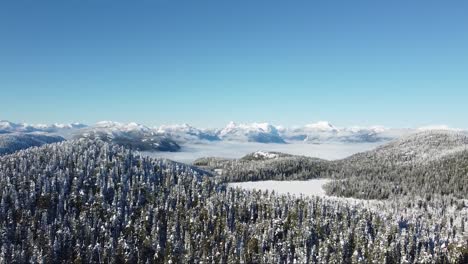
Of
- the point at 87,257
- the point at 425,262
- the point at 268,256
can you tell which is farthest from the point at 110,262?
the point at 425,262

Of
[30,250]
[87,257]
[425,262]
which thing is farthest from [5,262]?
[425,262]

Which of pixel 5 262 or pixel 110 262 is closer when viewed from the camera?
pixel 5 262

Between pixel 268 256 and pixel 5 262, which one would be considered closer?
pixel 5 262

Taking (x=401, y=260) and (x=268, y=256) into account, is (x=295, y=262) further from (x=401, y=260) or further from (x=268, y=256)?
(x=401, y=260)

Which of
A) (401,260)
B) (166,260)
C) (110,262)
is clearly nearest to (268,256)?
(166,260)

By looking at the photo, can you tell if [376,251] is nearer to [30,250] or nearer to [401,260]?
[401,260]

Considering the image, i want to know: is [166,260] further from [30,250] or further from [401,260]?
[401,260]
